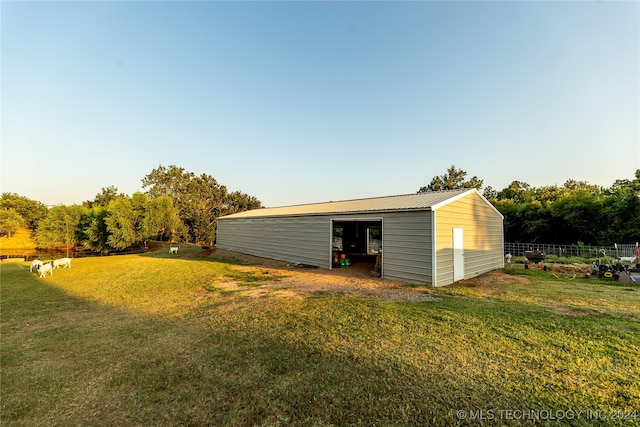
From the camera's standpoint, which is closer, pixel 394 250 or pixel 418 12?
pixel 394 250

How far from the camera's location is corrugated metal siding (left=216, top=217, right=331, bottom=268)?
1233 centimetres

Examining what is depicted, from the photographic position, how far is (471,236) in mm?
10219

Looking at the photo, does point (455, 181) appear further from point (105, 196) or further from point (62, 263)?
point (105, 196)

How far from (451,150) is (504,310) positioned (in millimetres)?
14420

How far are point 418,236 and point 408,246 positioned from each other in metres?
0.56

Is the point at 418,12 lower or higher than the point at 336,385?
higher

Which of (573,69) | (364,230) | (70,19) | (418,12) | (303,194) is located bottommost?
(364,230)

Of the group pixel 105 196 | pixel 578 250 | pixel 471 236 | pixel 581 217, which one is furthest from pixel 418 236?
pixel 105 196

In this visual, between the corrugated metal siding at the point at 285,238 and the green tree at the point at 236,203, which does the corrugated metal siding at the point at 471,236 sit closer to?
the corrugated metal siding at the point at 285,238

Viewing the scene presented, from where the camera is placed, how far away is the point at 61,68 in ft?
37.4

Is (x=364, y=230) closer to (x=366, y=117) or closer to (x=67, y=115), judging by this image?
(x=366, y=117)

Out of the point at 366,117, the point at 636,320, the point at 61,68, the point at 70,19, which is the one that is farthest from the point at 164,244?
the point at 636,320

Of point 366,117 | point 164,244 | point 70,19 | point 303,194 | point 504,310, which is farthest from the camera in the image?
point 303,194

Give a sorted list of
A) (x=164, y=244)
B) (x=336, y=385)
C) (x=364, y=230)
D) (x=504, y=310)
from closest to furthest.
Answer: (x=336, y=385) < (x=504, y=310) < (x=364, y=230) < (x=164, y=244)
